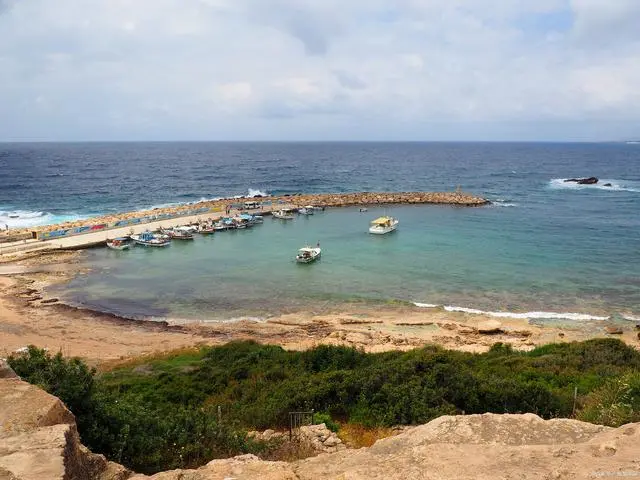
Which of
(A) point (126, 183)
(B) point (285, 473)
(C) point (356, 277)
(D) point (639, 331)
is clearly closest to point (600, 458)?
(B) point (285, 473)

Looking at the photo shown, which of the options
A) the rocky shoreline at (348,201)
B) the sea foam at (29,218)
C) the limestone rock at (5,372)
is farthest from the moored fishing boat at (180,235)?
the limestone rock at (5,372)

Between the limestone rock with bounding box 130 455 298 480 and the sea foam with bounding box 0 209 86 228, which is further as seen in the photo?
the sea foam with bounding box 0 209 86 228

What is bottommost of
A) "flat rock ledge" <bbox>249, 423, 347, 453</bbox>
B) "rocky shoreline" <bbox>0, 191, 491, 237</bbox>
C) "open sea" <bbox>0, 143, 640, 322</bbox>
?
"open sea" <bbox>0, 143, 640, 322</bbox>

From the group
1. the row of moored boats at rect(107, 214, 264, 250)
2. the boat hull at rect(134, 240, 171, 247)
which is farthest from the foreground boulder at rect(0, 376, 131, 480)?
the row of moored boats at rect(107, 214, 264, 250)

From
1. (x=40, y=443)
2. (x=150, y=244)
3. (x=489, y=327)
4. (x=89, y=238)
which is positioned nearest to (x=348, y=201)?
(x=150, y=244)

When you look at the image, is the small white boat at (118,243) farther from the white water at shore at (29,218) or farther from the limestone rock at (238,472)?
the limestone rock at (238,472)

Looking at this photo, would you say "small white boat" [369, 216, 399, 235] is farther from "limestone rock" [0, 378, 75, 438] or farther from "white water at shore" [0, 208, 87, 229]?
"limestone rock" [0, 378, 75, 438]

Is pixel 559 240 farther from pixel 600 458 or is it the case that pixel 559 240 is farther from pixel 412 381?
pixel 600 458

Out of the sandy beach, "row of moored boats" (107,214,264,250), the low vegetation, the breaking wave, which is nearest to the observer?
the low vegetation
